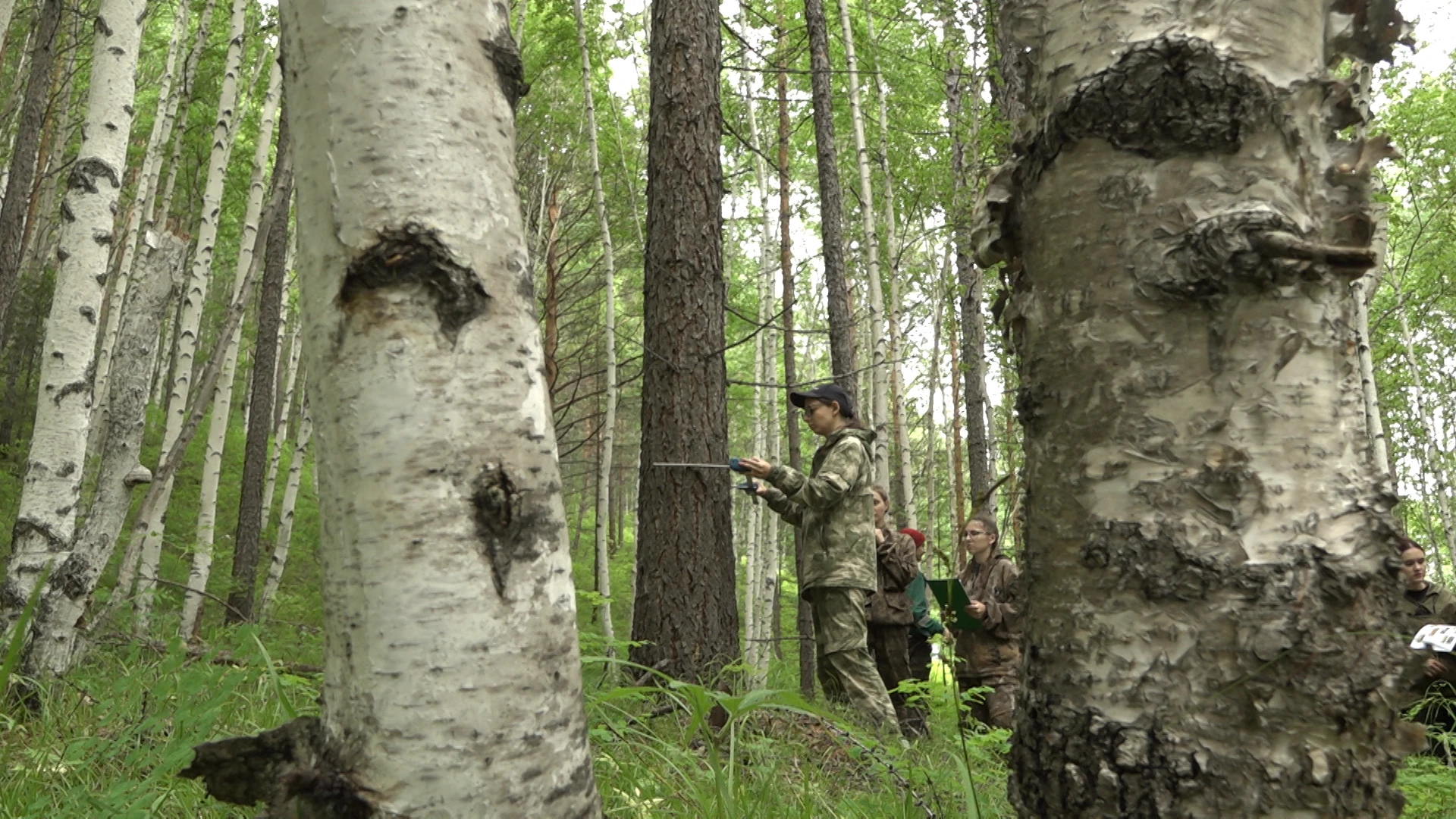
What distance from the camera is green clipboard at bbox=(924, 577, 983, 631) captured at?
126 cm

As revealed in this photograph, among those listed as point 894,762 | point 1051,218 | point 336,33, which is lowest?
point 894,762

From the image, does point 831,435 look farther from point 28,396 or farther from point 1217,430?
point 28,396

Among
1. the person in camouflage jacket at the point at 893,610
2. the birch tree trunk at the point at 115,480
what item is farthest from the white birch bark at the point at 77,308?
the person in camouflage jacket at the point at 893,610

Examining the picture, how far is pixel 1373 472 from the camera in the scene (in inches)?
43.1

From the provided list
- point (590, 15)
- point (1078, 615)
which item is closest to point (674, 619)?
point (1078, 615)

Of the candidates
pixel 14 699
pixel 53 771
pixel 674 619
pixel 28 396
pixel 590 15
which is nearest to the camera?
pixel 53 771

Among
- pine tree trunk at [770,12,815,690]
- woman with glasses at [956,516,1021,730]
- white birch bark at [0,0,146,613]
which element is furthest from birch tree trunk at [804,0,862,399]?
white birch bark at [0,0,146,613]

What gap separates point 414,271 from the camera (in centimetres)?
122

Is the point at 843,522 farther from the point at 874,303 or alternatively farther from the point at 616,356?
the point at 616,356

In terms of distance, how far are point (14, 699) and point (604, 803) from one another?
3091 millimetres

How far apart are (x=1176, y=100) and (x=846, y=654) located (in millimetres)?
4492

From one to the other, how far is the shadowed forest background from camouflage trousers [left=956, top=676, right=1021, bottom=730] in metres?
0.38

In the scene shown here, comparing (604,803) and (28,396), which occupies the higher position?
(28,396)

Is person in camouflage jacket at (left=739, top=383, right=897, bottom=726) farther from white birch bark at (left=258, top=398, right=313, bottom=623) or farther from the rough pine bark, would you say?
white birch bark at (left=258, top=398, right=313, bottom=623)
